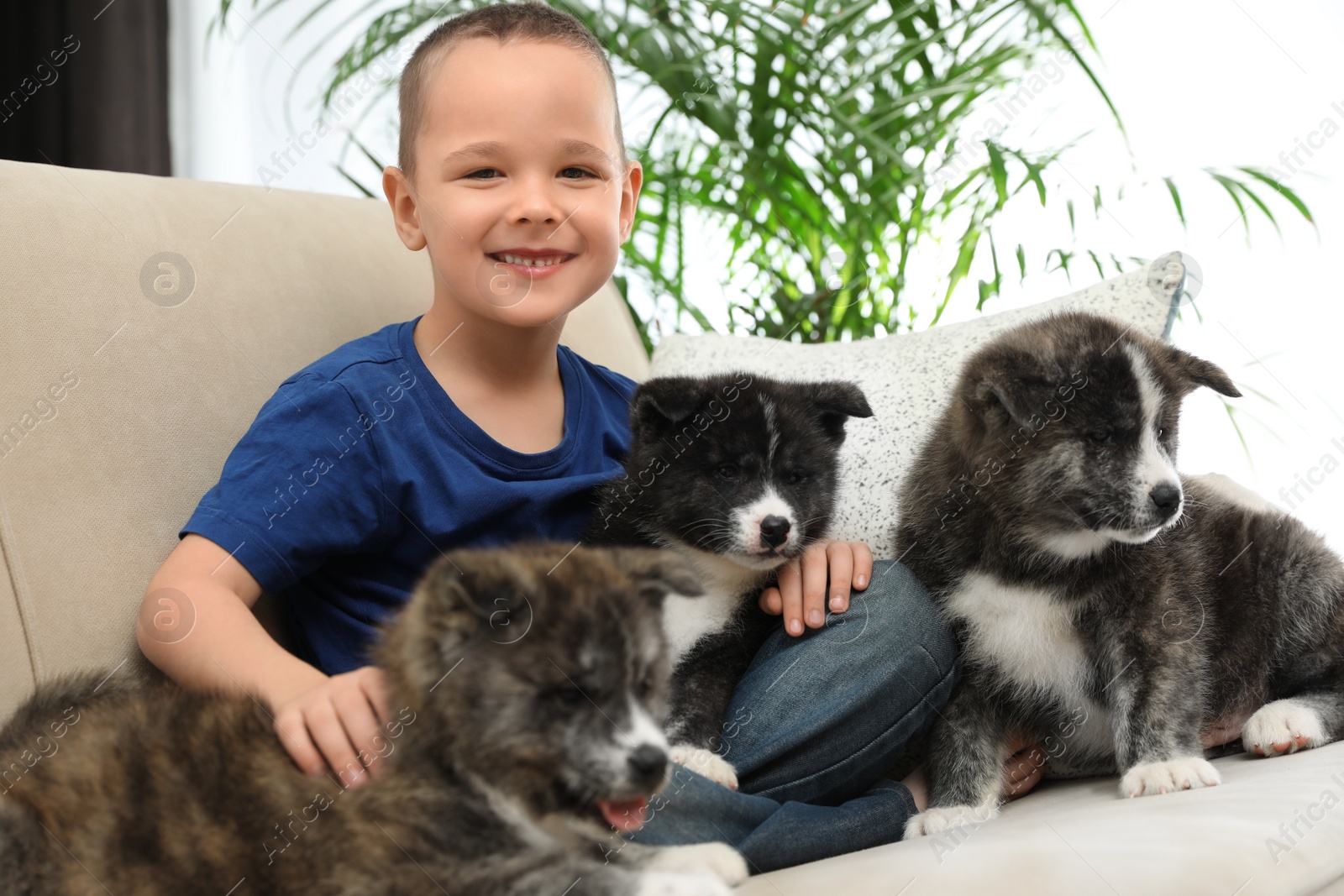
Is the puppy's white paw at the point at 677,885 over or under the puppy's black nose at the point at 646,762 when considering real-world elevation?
under

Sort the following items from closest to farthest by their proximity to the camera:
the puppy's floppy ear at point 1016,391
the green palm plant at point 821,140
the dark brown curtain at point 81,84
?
the puppy's floppy ear at point 1016,391, the green palm plant at point 821,140, the dark brown curtain at point 81,84

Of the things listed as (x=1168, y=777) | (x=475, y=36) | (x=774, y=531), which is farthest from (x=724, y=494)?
(x=475, y=36)

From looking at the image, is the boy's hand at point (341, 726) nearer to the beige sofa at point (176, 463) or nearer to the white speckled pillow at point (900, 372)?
the beige sofa at point (176, 463)

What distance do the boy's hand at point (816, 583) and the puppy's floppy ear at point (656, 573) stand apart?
55 cm

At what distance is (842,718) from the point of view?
1655 mm

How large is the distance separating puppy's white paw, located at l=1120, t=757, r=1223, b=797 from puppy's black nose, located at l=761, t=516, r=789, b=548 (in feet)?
2.21

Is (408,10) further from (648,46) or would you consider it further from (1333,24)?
(1333,24)

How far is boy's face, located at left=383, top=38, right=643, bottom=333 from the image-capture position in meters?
1.92

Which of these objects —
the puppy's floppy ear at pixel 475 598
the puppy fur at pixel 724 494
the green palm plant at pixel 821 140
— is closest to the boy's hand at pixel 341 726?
the puppy's floppy ear at pixel 475 598

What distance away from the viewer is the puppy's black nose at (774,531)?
1.87 metres

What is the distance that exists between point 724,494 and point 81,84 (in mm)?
3602

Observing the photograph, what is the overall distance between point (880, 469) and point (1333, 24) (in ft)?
6.96

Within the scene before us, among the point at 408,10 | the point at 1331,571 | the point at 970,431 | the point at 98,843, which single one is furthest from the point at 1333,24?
the point at 98,843

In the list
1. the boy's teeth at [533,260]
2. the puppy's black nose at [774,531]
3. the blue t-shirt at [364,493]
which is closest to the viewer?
the blue t-shirt at [364,493]
